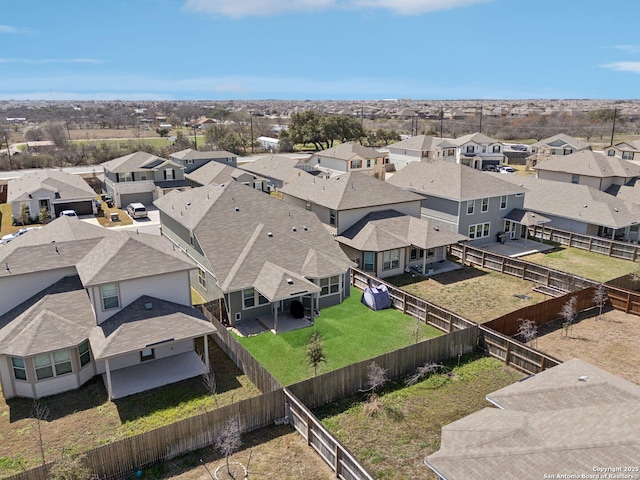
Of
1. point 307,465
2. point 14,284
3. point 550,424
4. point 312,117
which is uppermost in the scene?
point 312,117

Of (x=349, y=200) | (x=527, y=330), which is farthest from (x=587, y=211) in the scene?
(x=527, y=330)

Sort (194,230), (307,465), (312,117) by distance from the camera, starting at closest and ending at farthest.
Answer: (307,465)
(194,230)
(312,117)

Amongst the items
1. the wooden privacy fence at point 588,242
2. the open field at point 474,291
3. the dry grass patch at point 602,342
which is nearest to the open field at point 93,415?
the open field at point 474,291

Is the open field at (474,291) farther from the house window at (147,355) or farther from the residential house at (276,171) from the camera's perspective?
the residential house at (276,171)

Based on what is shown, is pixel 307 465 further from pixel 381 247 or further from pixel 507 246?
pixel 507 246

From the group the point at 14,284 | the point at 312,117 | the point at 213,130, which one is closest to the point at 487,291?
the point at 14,284

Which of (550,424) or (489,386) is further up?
(550,424)

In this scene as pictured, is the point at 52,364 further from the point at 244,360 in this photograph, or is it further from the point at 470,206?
the point at 470,206
